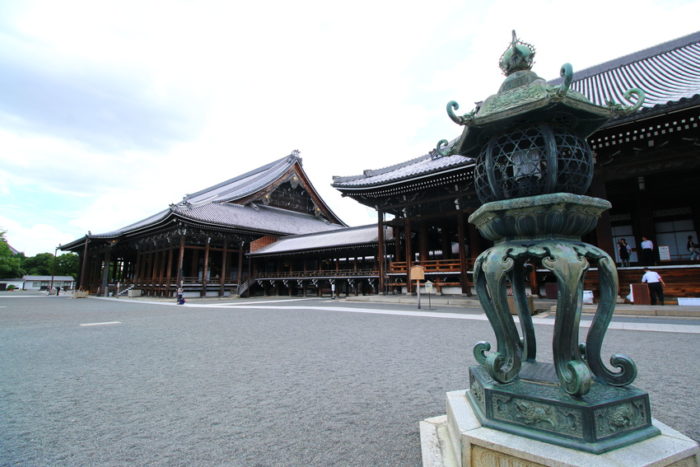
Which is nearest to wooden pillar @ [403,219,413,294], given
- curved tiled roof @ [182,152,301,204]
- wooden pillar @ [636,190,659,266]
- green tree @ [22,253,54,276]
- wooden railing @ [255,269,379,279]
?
wooden railing @ [255,269,379,279]

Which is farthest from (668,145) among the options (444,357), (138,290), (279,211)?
(138,290)

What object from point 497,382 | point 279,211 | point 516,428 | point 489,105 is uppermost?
point 279,211

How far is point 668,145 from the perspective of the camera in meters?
9.18

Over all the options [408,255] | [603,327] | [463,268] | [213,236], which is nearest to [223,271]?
[213,236]

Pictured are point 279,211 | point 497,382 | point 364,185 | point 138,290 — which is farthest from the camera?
point 279,211

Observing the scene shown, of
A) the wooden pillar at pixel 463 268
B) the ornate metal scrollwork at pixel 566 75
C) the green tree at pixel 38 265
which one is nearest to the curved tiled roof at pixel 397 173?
the wooden pillar at pixel 463 268

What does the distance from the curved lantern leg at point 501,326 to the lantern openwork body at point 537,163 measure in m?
0.45

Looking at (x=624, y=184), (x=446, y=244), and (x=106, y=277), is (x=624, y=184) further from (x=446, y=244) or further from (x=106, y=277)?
(x=106, y=277)

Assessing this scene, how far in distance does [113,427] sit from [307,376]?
1.76m

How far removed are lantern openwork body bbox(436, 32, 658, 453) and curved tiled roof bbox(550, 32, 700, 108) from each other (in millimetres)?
9341

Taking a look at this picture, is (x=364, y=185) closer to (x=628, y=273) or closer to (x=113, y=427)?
(x=628, y=273)

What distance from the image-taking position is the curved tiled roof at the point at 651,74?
9.76 m

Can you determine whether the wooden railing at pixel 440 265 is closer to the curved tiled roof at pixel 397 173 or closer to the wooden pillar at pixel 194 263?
the curved tiled roof at pixel 397 173

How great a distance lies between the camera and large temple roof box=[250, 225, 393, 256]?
1897 centimetres
